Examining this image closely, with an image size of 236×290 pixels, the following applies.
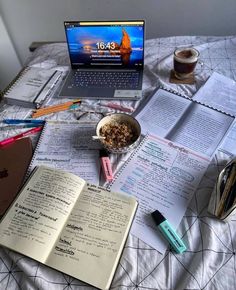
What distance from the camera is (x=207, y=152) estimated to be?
28.1 inches

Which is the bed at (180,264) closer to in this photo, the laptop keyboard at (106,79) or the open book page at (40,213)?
the open book page at (40,213)

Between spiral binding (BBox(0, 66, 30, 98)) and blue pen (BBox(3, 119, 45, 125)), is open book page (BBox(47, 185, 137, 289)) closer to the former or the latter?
blue pen (BBox(3, 119, 45, 125))

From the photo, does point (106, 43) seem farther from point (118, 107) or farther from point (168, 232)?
point (168, 232)

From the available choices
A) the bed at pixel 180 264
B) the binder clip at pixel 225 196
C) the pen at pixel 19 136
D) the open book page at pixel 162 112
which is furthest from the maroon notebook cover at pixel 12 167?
the binder clip at pixel 225 196

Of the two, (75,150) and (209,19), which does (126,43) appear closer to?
(75,150)

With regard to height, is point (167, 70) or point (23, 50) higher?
point (167, 70)

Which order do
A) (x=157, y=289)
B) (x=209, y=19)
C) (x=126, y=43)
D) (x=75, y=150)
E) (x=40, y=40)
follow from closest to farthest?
(x=157, y=289) → (x=75, y=150) → (x=126, y=43) → (x=209, y=19) → (x=40, y=40)

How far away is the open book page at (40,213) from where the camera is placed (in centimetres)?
55

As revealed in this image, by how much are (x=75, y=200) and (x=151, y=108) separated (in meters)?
0.39

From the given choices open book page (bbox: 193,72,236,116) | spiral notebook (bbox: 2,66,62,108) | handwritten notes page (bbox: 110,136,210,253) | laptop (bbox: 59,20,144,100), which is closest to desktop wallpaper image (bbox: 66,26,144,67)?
laptop (bbox: 59,20,144,100)

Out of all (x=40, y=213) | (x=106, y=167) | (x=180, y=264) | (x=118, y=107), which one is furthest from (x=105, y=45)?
(x=180, y=264)

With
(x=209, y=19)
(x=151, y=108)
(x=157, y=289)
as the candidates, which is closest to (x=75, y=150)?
(x=151, y=108)

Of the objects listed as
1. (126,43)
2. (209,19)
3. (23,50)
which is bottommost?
(23,50)

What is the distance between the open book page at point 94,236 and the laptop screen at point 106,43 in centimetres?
51
